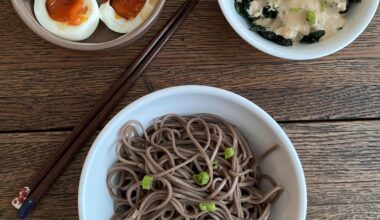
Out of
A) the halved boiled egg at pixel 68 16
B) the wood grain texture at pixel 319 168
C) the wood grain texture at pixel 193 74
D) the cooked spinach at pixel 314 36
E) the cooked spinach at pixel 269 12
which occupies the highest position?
the cooked spinach at pixel 269 12

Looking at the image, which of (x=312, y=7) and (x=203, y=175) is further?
(x=312, y=7)

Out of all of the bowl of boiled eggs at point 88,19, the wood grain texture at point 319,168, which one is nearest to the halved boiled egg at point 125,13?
the bowl of boiled eggs at point 88,19

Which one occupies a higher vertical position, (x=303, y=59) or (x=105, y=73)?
(x=303, y=59)

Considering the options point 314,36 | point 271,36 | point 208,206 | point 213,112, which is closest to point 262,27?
point 271,36

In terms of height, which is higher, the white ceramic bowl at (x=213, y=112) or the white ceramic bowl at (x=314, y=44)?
the white ceramic bowl at (x=314, y=44)

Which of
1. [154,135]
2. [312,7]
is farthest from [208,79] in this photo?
[312,7]

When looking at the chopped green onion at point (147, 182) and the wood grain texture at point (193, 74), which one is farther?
the wood grain texture at point (193, 74)

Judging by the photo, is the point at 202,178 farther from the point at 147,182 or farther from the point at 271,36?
the point at 271,36

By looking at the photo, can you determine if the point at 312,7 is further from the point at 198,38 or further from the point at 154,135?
the point at 154,135

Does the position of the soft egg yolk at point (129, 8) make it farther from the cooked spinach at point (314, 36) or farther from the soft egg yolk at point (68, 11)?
the cooked spinach at point (314, 36)
